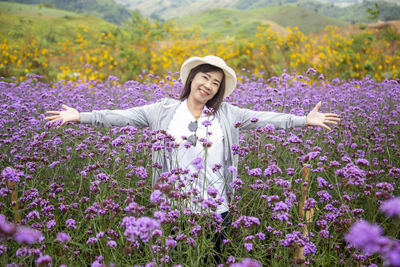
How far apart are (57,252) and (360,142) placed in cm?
357

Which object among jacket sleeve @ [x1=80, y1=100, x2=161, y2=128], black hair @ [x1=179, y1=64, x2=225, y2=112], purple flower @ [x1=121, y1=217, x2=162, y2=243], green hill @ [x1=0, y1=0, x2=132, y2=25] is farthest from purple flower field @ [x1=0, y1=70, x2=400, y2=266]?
green hill @ [x1=0, y1=0, x2=132, y2=25]

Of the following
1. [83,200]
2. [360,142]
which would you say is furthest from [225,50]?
[83,200]

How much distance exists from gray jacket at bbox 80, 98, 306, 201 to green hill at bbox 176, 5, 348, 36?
13.1 meters

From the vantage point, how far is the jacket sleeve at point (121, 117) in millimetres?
2549

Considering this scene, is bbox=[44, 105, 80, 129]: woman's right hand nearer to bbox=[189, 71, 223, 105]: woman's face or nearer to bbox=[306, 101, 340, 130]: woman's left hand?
bbox=[189, 71, 223, 105]: woman's face

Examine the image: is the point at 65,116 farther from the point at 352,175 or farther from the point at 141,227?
the point at 352,175

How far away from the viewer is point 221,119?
288 cm

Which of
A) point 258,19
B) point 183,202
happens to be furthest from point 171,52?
point 258,19

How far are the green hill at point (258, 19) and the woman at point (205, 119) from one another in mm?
13040

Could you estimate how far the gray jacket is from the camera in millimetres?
2674

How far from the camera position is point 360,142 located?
12.7 ft

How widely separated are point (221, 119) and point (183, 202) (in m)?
0.93

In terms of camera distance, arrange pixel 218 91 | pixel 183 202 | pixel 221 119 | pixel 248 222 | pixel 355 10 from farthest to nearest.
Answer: pixel 355 10
pixel 218 91
pixel 221 119
pixel 183 202
pixel 248 222

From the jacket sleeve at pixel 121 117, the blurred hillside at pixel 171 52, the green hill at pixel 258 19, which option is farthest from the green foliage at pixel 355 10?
the jacket sleeve at pixel 121 117
